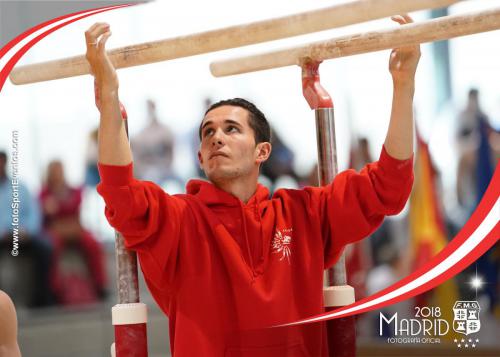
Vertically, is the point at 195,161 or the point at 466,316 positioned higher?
the point at 195,161

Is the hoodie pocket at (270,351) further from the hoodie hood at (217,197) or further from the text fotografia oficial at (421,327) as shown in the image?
the text fotografia oficial at (421,327)

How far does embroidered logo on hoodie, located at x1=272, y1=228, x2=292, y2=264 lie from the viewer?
1861 mm

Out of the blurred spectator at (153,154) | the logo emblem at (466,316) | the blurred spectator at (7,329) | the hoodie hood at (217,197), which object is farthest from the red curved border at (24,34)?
the logo emblem at (466,316)

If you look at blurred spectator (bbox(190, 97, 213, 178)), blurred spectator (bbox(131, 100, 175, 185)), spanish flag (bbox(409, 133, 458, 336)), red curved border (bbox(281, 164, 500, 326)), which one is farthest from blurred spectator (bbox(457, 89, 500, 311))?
blurred spectator (bbox(131, 100, 175, 185))

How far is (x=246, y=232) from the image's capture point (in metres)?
1.85

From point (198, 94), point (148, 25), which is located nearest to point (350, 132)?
point (198, 94)

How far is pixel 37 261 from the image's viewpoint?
155 inches

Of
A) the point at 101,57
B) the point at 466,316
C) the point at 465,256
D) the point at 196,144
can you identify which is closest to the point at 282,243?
the point at 101,57

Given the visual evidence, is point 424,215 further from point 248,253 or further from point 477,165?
point 248,253

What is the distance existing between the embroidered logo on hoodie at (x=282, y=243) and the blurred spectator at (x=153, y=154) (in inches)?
92.9

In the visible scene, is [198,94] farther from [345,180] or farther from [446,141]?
[345,180]

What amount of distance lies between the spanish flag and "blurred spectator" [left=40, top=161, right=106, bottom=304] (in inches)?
63.6

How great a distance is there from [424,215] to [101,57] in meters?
2.63

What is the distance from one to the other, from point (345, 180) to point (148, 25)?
2598mm
